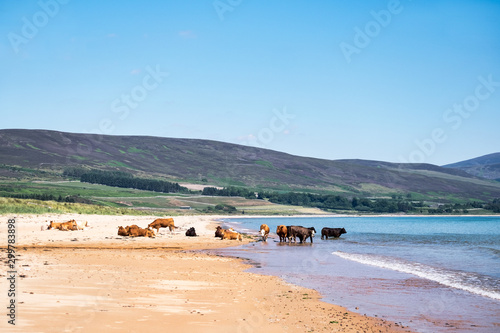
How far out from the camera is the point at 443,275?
1844cm

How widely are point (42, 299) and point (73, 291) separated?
128 cm

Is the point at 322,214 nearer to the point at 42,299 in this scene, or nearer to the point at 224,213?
the point at 224,213

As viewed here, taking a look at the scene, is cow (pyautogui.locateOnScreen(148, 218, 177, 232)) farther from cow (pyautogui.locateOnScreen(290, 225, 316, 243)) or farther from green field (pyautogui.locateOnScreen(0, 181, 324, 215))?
green field (pyautogui.locateOnScreen(0, 181, 324, 215))

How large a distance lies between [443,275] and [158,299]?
36.9 ft

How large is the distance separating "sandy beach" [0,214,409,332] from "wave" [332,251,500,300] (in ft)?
16.8

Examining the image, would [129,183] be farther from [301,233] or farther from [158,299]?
[158,299]

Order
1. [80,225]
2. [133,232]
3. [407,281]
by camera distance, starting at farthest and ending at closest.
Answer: [80,225] < [133,232] < [407,281]

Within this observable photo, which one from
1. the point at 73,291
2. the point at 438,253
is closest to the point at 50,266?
the point at 73,291

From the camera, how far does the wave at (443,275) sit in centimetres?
1544

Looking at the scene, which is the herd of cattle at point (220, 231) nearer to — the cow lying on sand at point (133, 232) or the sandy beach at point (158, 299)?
the cow lying on sand at point (133, 232)

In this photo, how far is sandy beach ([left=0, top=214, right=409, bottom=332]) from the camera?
9211 millimetres

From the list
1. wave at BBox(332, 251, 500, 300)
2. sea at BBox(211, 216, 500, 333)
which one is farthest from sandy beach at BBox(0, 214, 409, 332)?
wave at BBox(332, 251, 500, 300)

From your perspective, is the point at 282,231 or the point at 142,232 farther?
the point at 282,231

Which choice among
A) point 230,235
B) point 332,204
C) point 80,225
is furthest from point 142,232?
point 332,204
